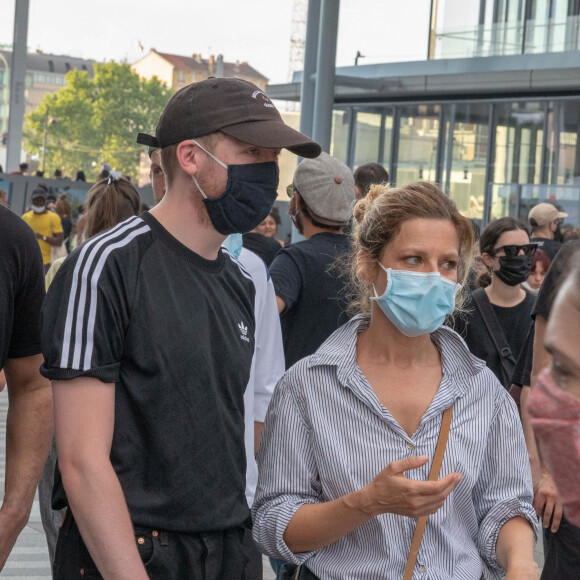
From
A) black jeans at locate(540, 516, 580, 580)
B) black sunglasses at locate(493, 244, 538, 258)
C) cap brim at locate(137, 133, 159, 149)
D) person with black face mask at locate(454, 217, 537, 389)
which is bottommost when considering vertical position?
black jeans at locate(540, 516, 580, 580)

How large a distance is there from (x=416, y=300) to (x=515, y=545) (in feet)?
2.29

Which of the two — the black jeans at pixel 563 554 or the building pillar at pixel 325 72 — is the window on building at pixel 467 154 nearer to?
the building pillar at pixel 325 72

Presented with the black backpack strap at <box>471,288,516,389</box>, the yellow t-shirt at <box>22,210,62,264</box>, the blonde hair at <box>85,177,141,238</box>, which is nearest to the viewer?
the blonde hair at <box>85,177,141,238</box>

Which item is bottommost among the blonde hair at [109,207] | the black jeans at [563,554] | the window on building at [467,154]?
the black jeans at [563,554]

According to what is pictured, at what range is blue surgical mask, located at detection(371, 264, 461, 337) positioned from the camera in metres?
2.84

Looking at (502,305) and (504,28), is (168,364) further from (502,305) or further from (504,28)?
(504,28)

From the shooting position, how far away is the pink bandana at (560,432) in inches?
36.6

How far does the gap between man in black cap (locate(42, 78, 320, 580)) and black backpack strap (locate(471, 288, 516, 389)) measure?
296 cm

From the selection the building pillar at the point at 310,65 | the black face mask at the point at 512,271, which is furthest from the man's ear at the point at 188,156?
the building pillar at the point at 310,65

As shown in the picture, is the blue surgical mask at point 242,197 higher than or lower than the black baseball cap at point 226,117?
lower

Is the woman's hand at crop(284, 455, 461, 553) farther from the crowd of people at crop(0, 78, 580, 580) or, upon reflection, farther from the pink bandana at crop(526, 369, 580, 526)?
the pink bandana at crop(526, 369, 580, 526)

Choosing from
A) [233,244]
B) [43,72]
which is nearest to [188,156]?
[233,244]

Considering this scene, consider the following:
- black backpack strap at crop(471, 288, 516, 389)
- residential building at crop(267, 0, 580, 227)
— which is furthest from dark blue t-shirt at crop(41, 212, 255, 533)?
residential building at crop(267, 0, 580, 227)

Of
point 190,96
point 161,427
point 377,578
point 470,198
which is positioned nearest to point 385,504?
point 377,578
